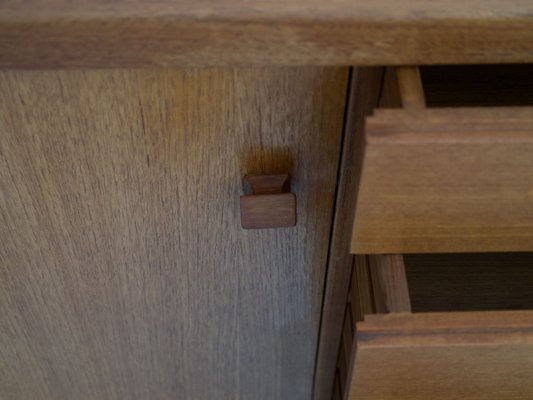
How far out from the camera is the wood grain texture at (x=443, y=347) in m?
0.40

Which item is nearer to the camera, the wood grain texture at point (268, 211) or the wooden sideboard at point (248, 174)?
the wooden sideboard at point (248, 174)

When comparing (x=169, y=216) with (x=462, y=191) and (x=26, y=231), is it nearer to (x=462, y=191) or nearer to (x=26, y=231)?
(x=26, y=231)

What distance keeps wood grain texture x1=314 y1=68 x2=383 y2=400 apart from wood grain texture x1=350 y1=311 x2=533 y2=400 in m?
0.07

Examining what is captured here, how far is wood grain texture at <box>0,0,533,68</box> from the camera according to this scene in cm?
34

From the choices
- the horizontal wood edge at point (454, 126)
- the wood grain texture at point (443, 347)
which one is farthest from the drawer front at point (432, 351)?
the horizontal wood edge at point (454, 126)

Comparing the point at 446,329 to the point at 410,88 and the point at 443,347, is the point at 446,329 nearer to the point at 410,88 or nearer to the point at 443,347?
the point at 443,347

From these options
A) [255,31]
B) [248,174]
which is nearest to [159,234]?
[248,174]

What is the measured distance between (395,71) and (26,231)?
277 mm

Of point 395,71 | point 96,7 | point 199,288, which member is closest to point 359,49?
point 395,71

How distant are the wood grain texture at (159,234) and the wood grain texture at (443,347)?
4.5 inches

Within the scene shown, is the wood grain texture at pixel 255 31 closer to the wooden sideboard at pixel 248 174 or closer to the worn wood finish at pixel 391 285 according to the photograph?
the wooden sideboard at pixel 248 174

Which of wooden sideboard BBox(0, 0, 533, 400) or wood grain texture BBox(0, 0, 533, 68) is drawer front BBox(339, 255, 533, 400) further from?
wood grain texture BBox(0, 0, 533, 68)

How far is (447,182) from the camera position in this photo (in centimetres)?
36

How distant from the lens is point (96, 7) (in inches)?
13.5
